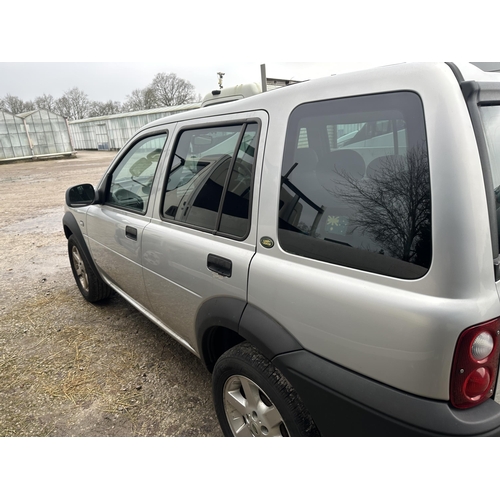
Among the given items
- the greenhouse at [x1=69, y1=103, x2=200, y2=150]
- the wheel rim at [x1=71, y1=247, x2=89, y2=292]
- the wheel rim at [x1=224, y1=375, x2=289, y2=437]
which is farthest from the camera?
the greenhouse at [x1=69, y1=103, x2=200, y2=150]

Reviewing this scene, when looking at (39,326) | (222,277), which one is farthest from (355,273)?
(39,326)

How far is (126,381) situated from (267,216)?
6.16 ft

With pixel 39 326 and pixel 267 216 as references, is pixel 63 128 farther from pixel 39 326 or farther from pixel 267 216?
pixel 267 216

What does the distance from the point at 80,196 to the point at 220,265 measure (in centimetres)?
207

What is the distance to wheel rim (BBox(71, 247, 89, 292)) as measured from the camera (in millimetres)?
3799

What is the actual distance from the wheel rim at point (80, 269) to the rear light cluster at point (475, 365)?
348 centimetres

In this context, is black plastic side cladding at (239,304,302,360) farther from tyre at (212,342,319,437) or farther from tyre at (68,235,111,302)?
tyre at (68,235,111,302)

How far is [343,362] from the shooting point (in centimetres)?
132

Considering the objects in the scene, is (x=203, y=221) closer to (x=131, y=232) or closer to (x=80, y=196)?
(x=131, y=232)

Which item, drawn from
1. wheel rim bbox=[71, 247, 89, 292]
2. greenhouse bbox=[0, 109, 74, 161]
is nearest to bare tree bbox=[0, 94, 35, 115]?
greenhouse bbox=[0, 109, 74, 161]

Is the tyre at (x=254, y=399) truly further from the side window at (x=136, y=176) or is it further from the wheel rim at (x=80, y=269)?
the wheel rim at (x=80, y=269)

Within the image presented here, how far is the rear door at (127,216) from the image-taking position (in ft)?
8.29

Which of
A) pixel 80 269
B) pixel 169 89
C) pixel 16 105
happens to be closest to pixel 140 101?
pixel 169 89

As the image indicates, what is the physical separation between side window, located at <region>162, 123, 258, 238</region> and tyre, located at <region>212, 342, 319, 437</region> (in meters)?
0.59
